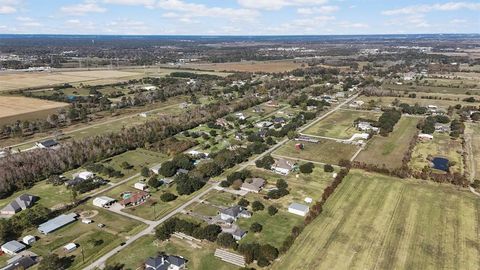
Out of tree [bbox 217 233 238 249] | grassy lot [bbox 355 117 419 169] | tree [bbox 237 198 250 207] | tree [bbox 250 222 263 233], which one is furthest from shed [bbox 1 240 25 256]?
grassy lot [bbox 355 117 419 169]

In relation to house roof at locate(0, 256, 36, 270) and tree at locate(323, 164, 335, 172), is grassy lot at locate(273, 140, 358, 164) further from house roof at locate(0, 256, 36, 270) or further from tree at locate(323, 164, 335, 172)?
house roof at locate(0, 256, 36, 270)

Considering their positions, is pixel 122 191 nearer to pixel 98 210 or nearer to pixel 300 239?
pixel 98 210

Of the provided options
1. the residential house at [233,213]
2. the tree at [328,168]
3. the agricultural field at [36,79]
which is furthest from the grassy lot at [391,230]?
the agricultural field at [36,79]

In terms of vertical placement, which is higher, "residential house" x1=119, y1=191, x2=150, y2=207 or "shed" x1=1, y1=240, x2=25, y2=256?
"residential house" x1=119, y1=191, x2=150, y2=207

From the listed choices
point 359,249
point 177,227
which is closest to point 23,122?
point 177,227

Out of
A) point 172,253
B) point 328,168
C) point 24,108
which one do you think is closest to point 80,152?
point 172,253

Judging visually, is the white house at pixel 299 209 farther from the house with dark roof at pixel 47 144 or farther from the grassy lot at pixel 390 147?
the house with dark roof at pixel 47 144

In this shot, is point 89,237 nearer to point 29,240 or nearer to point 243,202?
point 29,240

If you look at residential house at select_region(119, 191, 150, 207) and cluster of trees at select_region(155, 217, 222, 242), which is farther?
residential house at select_region(119, 191, 150, 207)
